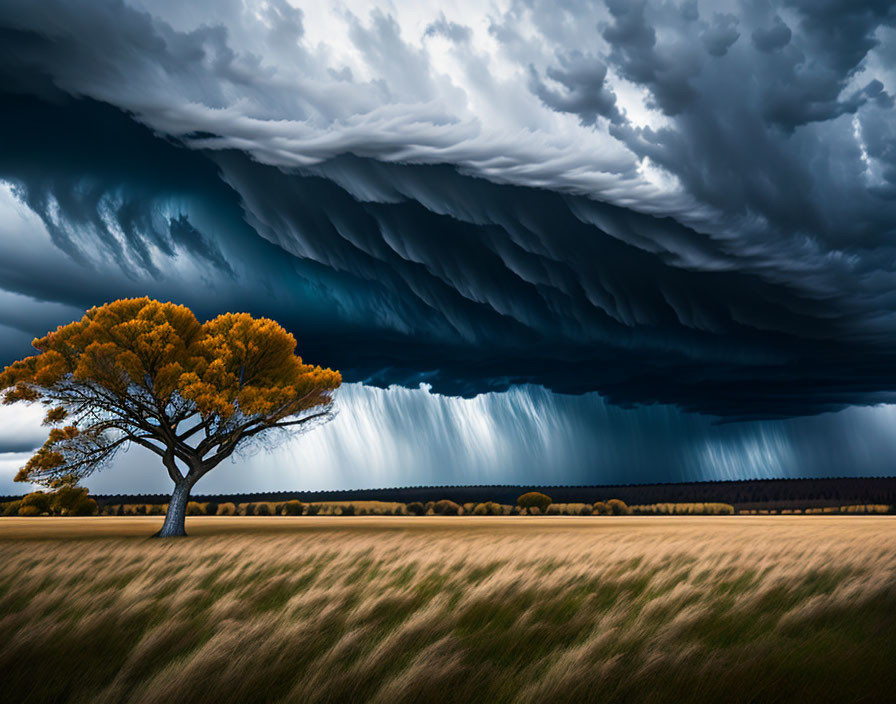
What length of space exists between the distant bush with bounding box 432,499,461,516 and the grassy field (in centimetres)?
7507

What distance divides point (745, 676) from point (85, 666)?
609 cm

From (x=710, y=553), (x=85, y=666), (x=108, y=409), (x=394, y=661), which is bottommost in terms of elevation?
(x=710, y=553)

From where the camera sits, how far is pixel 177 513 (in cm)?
3828

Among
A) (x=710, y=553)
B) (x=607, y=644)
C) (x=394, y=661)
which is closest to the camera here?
(x=394, y=661)

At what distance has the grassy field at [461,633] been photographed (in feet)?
19.0

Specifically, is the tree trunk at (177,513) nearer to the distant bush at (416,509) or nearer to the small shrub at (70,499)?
the small shrub at (70,499)

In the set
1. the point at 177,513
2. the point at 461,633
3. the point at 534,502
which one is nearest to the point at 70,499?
the point at 177,513

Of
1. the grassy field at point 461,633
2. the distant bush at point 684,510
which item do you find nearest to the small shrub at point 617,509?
the distant bush at point 684,510

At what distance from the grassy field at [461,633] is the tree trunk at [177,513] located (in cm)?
2533

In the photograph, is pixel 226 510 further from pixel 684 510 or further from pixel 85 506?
pixel 684 510

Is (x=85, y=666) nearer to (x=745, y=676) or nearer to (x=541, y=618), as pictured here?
(x=541, y=618)

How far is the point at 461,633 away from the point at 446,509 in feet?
269

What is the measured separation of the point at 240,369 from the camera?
131 feet

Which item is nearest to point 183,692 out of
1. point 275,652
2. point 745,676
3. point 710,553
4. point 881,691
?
point 275,652
